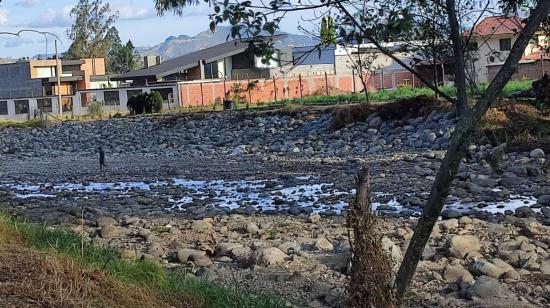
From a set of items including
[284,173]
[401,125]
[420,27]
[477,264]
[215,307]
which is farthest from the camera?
[401,125]

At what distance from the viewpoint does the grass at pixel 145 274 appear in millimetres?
6691

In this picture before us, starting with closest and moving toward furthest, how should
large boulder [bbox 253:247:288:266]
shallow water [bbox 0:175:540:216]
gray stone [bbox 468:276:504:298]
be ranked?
gray stone [bbox 468:276:504:298] < large boulder [bbox 253:247:288:266] < shallow water [bbox 0:175:540:216]

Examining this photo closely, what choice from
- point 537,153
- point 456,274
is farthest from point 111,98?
point 456,274

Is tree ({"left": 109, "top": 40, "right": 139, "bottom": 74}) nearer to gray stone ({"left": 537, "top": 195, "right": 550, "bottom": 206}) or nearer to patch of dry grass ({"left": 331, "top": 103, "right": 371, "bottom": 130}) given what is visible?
patch of dry grass ({"left": 331, "top": 103, "right": 371, "bottom": 130})

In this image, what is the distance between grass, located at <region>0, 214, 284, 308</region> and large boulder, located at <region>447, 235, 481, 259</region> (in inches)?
108

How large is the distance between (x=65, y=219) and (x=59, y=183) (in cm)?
739

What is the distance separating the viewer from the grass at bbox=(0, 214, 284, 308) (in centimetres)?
669

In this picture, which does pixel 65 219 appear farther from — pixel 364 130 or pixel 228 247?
pixel 364 130

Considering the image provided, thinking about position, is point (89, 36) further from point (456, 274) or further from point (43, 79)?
point (456, 274)

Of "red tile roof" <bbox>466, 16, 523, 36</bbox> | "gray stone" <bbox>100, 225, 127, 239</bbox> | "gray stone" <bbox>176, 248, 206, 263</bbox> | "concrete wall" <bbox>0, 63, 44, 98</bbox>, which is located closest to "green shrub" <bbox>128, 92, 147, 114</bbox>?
"concrete wall" <bbox>0, 63, 44, 98</bbox>

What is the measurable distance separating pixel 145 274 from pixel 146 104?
4014 cm

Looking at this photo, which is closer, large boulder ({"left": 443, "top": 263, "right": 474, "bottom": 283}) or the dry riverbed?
large boulder ({"left": 443, "top": 263, "right": 474, "bottom": 283})

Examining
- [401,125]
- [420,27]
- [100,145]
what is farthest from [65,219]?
[100,145]

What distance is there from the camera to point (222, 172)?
20.8 meters
